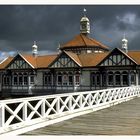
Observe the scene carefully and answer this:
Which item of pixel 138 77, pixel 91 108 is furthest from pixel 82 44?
pixel 91 108

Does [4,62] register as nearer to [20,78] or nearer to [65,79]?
[20,78]

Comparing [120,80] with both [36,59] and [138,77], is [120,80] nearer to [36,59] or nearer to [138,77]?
[138,77]

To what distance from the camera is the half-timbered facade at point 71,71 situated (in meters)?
44.1

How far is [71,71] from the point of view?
47875 mm

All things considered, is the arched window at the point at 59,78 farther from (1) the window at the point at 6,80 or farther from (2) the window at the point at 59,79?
(1) the window at the point at 6,80

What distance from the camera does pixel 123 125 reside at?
Result: 36.3ft

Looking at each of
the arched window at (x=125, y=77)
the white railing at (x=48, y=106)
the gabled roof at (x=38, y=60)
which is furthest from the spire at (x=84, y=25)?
Result: the white railing at (x=48, y=106)

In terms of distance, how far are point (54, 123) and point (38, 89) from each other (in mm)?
39880

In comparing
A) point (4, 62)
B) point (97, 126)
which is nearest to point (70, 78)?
point (4, 62)

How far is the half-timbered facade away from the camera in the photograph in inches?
1737

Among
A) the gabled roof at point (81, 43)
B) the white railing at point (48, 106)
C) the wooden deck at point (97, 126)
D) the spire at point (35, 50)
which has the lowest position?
the wooden deck at point (97, 126)

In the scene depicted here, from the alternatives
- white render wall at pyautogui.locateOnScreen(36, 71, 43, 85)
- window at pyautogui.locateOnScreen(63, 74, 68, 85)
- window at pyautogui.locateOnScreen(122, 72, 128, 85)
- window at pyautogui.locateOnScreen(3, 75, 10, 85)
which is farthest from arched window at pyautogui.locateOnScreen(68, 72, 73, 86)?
window at pyautogui.locateOnScreen(3, 75, 10, 85)

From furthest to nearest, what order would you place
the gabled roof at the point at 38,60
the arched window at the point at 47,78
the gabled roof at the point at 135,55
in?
the gabled roof at the point at 38,60, the arched window at the point at 47,78, the gabled roof at the point at 135,55

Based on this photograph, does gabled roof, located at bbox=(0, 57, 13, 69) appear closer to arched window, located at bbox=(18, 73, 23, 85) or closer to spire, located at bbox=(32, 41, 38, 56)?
spire, located at bbox=(32, 41, 38, 56)
